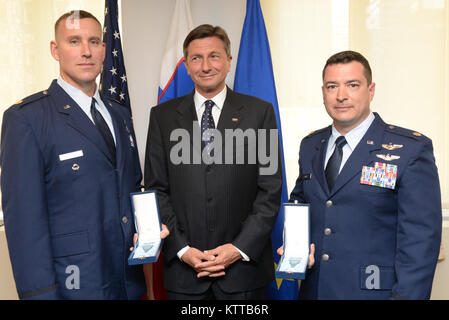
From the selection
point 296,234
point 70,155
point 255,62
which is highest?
point 255,62

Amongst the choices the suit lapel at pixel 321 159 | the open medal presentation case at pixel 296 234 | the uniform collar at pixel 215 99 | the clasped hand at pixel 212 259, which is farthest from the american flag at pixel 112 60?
the open medal presentation case at pixel 296 234

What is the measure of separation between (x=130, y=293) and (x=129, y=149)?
2.45ft

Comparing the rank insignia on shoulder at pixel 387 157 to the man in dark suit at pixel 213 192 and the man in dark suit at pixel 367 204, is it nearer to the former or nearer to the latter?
the man in dark suit at pixel 367 204

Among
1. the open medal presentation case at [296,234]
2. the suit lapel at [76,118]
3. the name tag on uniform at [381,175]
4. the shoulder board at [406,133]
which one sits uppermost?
the suit lapel at [76,118]

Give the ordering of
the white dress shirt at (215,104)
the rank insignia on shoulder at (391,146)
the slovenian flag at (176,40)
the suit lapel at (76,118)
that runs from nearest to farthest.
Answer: the rank insignia on shoulder at (391,146) < the suit lapel at (76,118) < the white dress shirt at (215,104) < the slovenian flag at (176,40)

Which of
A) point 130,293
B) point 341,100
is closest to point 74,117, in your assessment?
point 130,293

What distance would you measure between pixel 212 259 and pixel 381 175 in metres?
0.93

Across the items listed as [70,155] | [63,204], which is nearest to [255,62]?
[70,155]

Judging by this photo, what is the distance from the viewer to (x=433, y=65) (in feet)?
11.1

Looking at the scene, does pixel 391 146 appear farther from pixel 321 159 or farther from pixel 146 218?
pixel 146 218

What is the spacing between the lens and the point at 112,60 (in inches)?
128

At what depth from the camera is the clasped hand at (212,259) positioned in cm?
216
